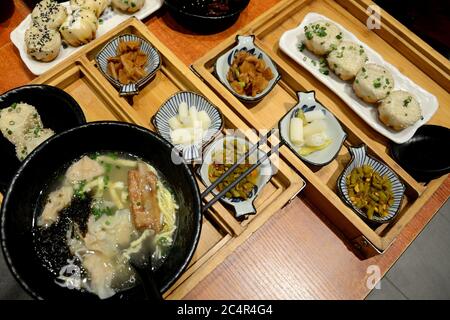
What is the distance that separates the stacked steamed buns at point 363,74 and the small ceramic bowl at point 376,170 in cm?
32

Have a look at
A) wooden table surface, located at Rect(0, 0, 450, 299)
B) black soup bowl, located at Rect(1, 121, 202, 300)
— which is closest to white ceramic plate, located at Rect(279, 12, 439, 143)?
wooden table surface, located at Rect(0, 0, 450, 299)

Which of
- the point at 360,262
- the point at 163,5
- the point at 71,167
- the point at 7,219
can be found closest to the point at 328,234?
the point at 360,262

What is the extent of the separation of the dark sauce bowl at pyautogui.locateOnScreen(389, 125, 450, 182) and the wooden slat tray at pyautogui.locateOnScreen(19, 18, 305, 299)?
0.80m

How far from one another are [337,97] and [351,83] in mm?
158

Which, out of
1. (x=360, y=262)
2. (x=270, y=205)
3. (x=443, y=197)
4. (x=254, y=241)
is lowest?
(x=254, y=241)

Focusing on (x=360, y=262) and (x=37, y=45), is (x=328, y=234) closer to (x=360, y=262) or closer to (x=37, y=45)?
(x=360, y=262)

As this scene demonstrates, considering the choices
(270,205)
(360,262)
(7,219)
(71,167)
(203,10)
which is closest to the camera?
(7,219)

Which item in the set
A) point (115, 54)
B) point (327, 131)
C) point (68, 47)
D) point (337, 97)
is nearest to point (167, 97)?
point (115, 54)

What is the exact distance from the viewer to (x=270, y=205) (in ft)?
6.90

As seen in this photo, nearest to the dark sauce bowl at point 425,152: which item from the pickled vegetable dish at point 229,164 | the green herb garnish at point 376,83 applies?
the green herb garnish at point 376,83

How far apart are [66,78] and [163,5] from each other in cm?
93

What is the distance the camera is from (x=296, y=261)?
7.49 feet

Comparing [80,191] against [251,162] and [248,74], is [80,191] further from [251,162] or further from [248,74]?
[248,74]

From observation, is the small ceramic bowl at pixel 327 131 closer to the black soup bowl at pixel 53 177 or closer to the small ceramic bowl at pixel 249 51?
the small ceramic bowl at pixel 249 51
